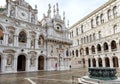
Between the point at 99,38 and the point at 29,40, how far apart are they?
66.1 ft

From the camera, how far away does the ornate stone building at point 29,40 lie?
71.3 ft

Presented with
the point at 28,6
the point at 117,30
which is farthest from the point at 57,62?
the point at 117,30

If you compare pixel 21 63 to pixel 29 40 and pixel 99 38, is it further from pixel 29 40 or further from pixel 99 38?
pixel 99 38

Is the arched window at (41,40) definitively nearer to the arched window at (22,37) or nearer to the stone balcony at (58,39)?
the stone balcony at (58,39)

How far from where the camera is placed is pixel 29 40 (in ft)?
82.1

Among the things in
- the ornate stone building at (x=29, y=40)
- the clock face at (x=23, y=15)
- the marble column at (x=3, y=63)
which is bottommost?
the marble column at (x=3, y=63)

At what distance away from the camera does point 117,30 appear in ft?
102

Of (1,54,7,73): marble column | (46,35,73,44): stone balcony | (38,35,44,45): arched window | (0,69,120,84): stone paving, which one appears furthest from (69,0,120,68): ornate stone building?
(1,54,7,73): marble column

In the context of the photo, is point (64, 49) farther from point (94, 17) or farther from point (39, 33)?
point (94, 17)

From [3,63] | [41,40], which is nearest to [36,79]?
[3,63]

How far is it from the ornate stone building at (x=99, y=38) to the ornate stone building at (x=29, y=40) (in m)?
9.30

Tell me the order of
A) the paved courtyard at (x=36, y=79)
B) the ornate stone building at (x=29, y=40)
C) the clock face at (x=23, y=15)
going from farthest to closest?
the clock face at (x=23, y=15)
the ornate stone building at (x=29, y=40)
the paved courtyard at (x=36, y=79)

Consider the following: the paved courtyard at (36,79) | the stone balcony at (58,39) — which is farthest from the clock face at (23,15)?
the paved courtyard at (36,79)

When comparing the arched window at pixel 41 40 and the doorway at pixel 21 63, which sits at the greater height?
the arched window at pixel 41 40
